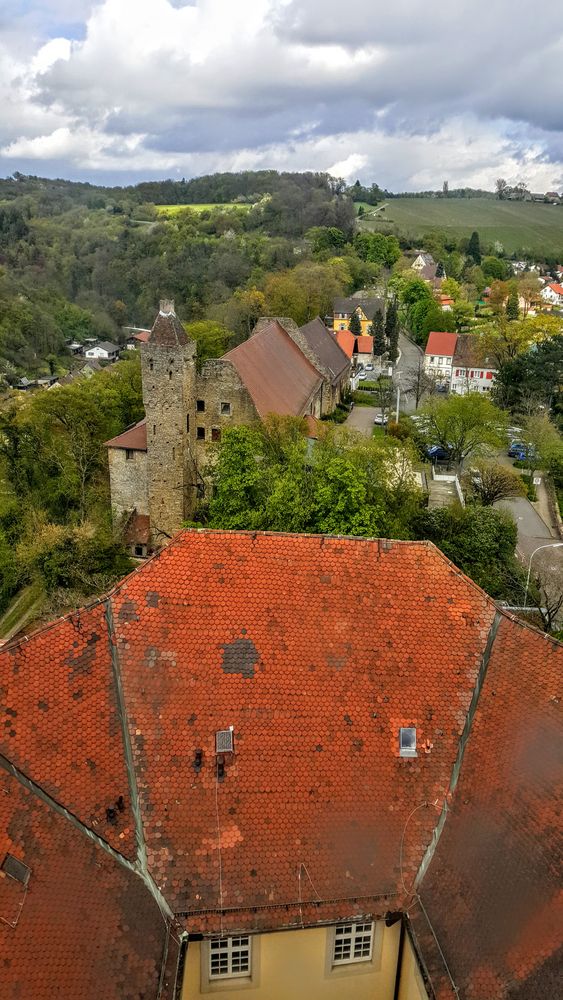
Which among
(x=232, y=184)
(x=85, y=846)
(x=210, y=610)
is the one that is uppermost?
(x=232, y=184)

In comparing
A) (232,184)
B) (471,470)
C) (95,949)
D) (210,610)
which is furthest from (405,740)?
(232,184)

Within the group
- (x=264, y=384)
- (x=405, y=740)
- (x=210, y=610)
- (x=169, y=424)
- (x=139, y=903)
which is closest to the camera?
(x=139, y=903)

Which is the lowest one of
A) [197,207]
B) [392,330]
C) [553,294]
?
[392,330]

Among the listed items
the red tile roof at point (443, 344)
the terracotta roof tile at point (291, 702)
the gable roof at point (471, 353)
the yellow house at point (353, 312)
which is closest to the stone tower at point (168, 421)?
the terracotta roof tile at point (291, 702)

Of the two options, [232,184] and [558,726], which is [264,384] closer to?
[558,726]

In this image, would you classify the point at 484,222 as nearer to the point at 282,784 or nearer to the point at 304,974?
the point at 282,784

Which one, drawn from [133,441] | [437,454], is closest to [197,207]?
[437,454]

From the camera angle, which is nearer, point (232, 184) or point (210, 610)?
point (210, 610)
